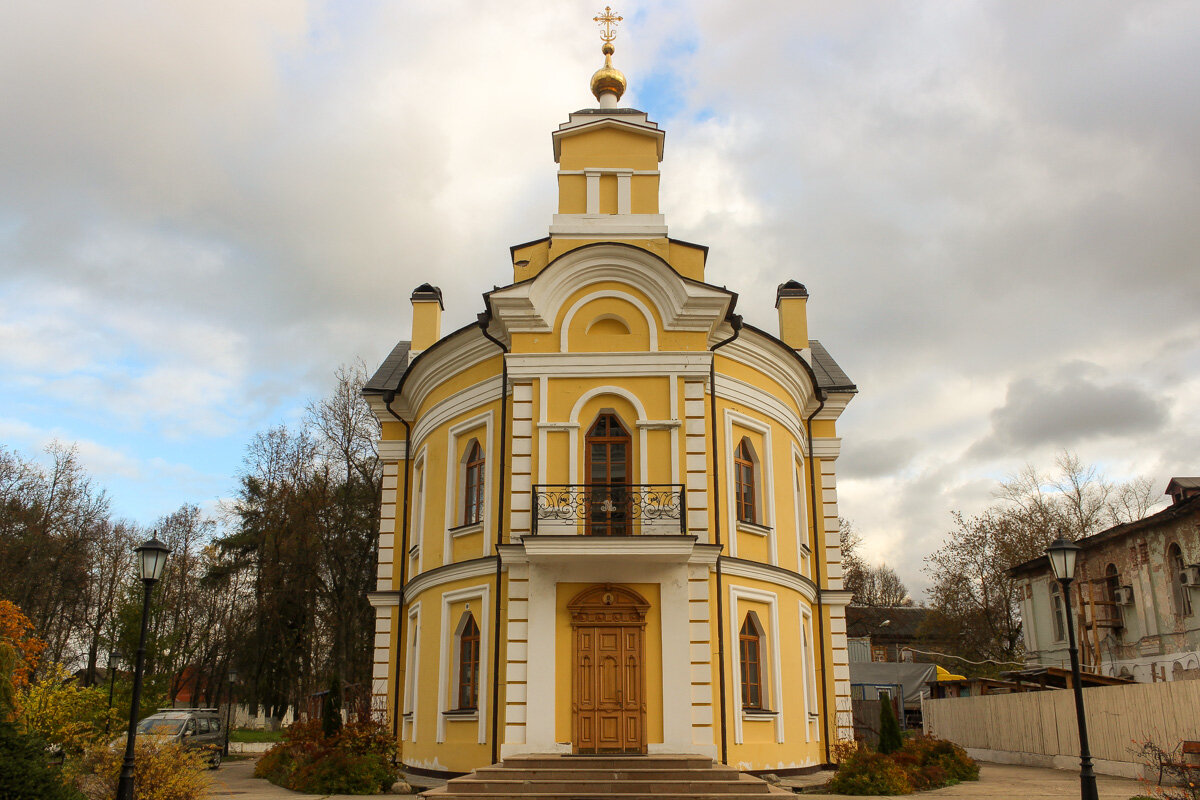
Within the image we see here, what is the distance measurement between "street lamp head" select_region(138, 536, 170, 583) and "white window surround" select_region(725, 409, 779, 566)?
8.79m

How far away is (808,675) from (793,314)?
8059mm

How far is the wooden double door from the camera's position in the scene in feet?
44.5

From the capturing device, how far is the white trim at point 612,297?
50.5 feet

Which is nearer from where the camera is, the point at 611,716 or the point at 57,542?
the point at 611,716

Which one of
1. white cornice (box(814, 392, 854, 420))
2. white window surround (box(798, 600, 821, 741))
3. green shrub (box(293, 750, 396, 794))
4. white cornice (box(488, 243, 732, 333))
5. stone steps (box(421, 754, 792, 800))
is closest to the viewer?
stone steps (box(421, 754, 792, 800))

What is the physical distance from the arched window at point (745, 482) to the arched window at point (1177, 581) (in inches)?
635

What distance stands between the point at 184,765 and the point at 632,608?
6513mm

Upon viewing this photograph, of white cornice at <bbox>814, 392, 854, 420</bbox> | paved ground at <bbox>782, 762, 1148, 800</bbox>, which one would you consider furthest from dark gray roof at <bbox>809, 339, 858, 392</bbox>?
paved ground at <bbox>782, 762, 1148, 800</bbox>

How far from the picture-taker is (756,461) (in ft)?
55.8

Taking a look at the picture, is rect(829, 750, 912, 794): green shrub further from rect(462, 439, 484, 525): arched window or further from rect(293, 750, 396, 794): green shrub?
rect(462, 439, 484, 525): arched window

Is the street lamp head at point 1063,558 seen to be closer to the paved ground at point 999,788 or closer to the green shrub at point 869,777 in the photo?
the paved ground at point 999,788

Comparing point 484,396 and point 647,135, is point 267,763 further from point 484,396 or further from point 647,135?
point 647,135

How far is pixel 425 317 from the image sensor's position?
20.9 metres

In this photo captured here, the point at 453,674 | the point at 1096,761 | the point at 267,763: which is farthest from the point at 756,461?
the point at 267,763
